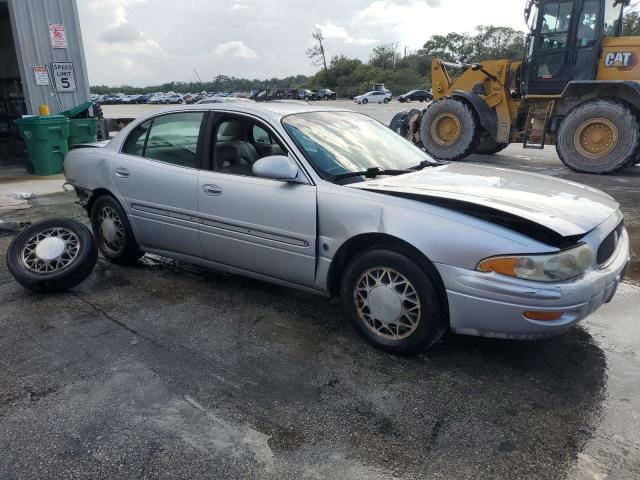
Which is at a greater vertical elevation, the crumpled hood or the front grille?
the crumpled hood

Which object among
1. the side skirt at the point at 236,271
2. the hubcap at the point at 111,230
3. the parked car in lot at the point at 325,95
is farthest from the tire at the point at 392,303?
the parked car in lot at the point at 325,95

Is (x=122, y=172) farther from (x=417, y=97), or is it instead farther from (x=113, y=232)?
(x=417, y=97)

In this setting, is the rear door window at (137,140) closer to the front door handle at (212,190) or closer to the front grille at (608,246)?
the front door handle at (212,190)

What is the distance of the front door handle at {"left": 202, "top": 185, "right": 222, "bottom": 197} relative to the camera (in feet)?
12.2

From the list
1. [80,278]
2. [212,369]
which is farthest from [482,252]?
[80,278]

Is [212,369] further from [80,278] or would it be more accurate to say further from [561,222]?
[561,222]

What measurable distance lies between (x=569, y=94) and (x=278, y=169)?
873cm

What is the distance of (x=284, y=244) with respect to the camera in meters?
3.43

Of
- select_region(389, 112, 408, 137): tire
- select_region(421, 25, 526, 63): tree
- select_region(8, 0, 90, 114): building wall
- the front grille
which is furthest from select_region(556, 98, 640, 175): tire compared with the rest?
select_region(421, 25, 526, 63): tree

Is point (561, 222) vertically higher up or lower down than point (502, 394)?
higher up

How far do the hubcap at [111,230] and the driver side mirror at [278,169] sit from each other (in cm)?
186

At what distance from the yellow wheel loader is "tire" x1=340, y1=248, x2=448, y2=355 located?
817 centimetres

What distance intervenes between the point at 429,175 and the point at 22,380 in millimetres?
2875

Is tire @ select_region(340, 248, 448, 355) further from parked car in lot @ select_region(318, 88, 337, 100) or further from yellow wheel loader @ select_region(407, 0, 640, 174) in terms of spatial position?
parked car in lot @ select_region(318, 88, 337, 100)
